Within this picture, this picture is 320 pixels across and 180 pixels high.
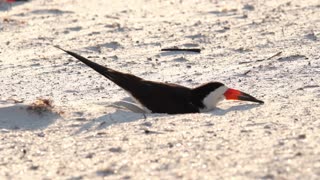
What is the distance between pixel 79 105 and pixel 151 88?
26.1 inches

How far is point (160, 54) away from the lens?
903 centimetres

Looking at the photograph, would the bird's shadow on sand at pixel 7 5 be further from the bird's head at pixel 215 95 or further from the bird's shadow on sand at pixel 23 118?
the bird's head at pixel 215 95

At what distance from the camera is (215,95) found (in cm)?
648

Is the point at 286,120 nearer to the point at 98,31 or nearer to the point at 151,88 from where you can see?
the point at 151,88

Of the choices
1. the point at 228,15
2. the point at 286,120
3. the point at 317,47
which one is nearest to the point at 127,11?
the point at 228,15

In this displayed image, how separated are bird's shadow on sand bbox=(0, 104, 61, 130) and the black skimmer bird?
66cm

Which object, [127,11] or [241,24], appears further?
[127,11]

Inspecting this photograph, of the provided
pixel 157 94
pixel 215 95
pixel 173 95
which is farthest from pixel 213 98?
pixel 157 94

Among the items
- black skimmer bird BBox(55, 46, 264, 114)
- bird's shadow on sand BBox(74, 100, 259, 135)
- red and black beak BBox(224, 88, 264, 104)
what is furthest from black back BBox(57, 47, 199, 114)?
red and black beak BBox(224, 88, 264, 104)

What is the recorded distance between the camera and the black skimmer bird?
6.38 metres

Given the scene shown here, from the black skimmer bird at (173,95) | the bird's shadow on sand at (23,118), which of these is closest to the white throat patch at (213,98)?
the black skimmer bird at (173,95)

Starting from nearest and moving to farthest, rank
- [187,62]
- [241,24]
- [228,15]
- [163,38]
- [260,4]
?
[187,62], [163,38], [241,24], [228,15], [260,4]

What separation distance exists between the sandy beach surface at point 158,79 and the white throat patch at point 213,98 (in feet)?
0.22

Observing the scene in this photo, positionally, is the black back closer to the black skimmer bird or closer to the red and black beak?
the black skimmer bird
